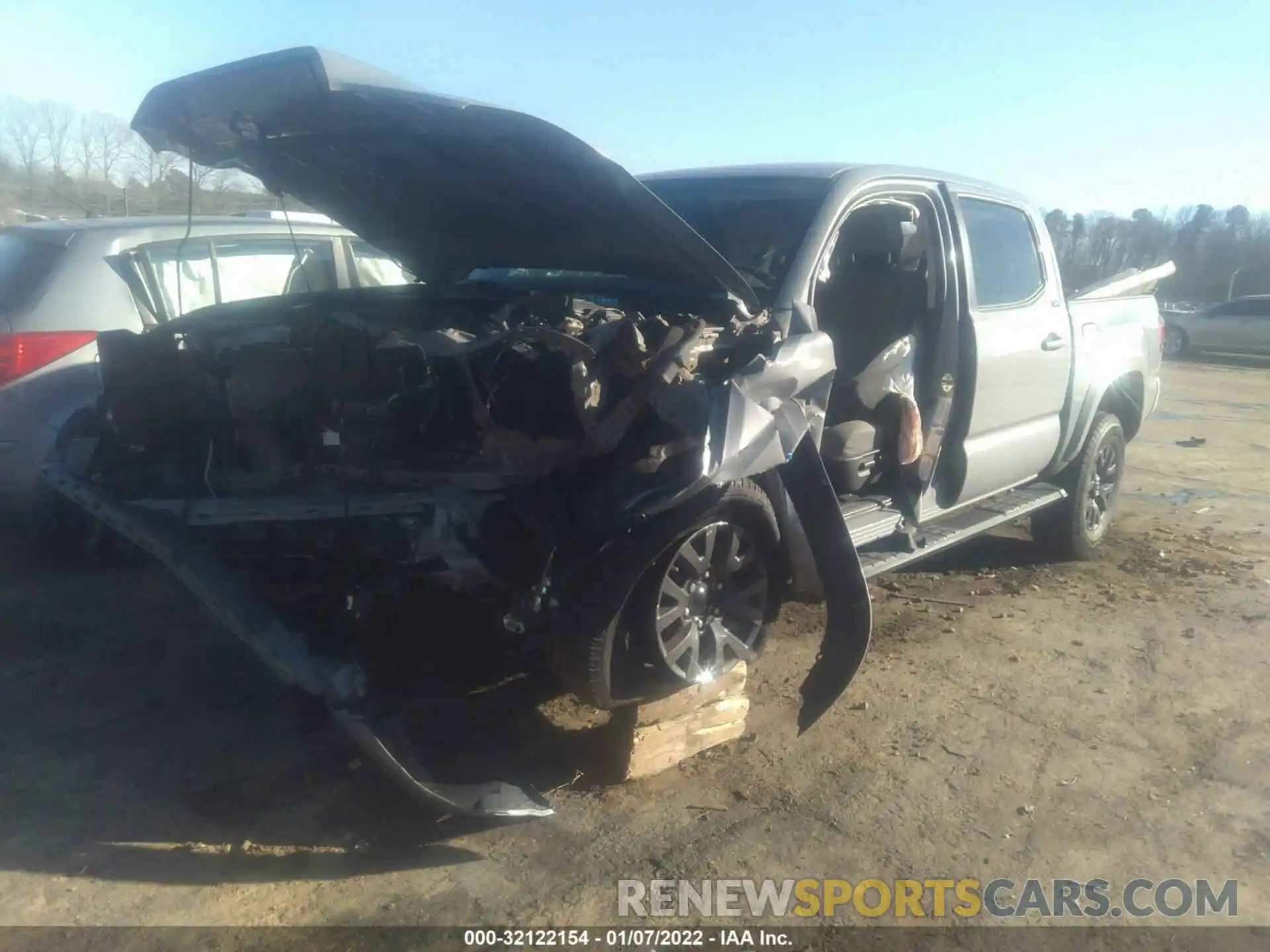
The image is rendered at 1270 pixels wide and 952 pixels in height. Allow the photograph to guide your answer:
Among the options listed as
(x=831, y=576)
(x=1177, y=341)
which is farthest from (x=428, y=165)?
(x=1177, y=341)

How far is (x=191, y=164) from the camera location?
4.20 metres

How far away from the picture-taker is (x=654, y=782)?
351 centimetres

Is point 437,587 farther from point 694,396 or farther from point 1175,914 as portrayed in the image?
point 1175,914

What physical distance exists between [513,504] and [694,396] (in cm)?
66

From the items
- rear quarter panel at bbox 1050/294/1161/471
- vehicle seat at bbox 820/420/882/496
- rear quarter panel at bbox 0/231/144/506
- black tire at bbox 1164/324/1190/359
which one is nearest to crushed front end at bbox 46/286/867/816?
vehicle seat at bbox 820/420/882/496

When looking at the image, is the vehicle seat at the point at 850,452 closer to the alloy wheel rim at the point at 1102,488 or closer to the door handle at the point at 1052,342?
the door handle at the point at 1052,342

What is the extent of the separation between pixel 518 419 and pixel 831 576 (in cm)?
114

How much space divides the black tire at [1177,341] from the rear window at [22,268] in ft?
76.4

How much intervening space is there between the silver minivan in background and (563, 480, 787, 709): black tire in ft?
8.27

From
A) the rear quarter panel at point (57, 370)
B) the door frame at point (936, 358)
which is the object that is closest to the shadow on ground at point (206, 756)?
the rear quarter panel at point (57, 370)

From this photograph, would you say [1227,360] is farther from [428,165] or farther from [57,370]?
[57,370]

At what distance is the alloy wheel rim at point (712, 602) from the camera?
3.44 m

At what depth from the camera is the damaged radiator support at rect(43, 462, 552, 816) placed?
2879 mm

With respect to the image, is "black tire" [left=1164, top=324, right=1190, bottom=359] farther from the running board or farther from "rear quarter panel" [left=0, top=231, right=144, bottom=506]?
"rear quarter panel" [left=0, top=231, right=144, bottom=506]
